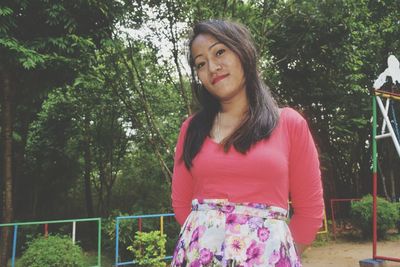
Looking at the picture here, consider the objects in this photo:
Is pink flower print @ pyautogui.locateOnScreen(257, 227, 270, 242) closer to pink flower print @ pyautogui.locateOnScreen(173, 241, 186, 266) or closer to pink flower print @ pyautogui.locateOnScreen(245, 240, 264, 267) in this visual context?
pink flower print @ pyautogui.locateOnScreen(245, 240, 264, 267)

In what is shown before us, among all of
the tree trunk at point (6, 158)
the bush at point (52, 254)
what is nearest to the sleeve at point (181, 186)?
the bush at point (52, 254)

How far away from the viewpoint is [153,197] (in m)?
11.2

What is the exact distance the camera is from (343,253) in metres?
9.16

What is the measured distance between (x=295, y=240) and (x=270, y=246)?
0.20 metres

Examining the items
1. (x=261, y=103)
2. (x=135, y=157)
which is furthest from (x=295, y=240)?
(x=135, y=157)

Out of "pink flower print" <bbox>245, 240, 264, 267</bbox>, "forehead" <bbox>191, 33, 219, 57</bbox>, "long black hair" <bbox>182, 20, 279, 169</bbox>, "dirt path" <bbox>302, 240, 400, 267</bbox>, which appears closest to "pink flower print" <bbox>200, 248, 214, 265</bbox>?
"pink flower print" <bbox>245, 240, 264, 267</bbox>

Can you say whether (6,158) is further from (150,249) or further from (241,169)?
(241,169)

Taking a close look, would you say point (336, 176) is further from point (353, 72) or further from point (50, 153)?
point (50, 153)

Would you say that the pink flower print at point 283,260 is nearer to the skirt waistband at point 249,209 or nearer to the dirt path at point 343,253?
the skirt waistband at point 249,209

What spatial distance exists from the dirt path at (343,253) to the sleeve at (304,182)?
257 inches

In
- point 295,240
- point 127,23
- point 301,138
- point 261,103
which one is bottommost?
point 295,240

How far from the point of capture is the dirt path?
810 centimetres

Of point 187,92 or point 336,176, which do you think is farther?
point 336,176

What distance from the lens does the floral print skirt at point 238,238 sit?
1.12m
